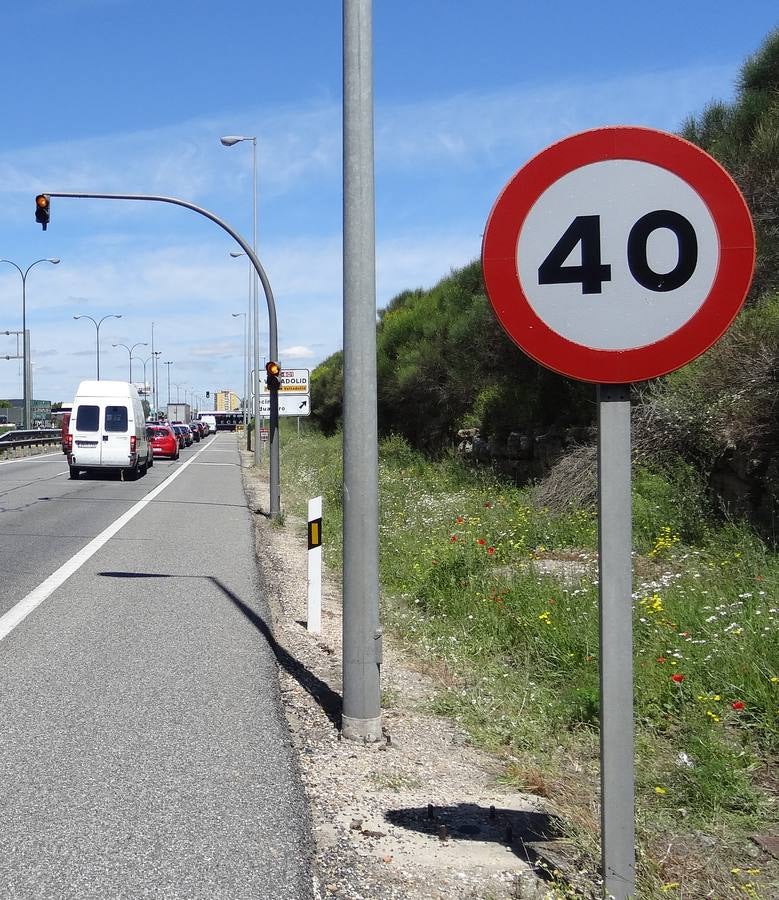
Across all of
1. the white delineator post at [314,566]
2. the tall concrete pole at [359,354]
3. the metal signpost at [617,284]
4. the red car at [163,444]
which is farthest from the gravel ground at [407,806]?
the red car at [163,444]

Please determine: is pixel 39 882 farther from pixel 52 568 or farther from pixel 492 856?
pixel 52 568

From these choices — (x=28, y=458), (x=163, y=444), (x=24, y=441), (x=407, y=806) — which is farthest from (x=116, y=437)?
(x=407, y=806)

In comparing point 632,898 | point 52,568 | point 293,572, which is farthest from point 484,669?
point 52,568

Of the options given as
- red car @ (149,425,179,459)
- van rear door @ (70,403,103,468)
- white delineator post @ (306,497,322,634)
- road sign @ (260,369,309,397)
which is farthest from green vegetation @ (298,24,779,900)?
red car @ (149,425,179,459)

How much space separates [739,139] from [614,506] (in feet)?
42.1

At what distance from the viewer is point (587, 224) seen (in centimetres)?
306

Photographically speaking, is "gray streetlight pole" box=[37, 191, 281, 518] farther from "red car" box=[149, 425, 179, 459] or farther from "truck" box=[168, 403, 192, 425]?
"truck" box=[168, 403, 192, 425]

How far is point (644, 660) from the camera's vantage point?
229 inches

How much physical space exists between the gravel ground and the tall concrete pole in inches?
17.1

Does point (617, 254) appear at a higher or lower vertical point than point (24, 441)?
higher

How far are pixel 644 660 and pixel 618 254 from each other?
134 inches

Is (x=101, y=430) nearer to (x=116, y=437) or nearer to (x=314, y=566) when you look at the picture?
(x=116, y=437)

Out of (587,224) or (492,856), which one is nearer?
(587,224)

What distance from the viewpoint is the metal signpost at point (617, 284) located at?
9.71 feet
